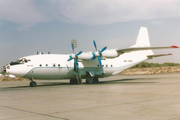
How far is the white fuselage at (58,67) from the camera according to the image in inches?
953

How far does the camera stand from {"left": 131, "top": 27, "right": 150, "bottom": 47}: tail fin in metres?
36.9

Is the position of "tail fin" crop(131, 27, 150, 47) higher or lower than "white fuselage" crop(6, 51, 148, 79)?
higher

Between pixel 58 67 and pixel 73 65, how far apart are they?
2378 mm

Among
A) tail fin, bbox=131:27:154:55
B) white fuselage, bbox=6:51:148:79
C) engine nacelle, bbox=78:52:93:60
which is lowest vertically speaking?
white fuselage, bbox=6:51:148:79

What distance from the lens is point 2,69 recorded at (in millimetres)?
23281

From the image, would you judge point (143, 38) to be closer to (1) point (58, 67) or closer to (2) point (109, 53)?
(2) point (109, 53)

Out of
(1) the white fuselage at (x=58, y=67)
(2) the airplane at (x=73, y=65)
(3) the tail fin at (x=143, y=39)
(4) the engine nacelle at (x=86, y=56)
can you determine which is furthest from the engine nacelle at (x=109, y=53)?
(3) the tail fin at (x=143, y=39)

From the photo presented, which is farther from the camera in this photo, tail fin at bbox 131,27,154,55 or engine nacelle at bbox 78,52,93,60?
tail fin at bbox 131,27,154,55

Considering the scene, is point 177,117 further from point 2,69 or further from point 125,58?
point 125,58

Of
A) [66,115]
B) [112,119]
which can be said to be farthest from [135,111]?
[66,115]

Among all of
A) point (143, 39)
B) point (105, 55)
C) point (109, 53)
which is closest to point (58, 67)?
point (105, 55)

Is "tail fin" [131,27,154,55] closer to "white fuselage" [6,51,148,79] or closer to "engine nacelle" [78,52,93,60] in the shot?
"white fuselage" [6,51,148,79]

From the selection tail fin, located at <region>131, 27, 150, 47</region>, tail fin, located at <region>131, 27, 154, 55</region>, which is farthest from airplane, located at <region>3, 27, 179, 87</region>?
tail fin, located at <region>131, 27, 150, 47</region>

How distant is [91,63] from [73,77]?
3373 mm
